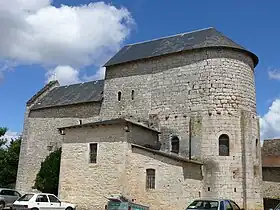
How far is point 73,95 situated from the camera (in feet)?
98.8

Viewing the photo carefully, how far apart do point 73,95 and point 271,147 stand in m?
18.1

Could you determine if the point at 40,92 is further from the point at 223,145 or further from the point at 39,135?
the point at 223,145

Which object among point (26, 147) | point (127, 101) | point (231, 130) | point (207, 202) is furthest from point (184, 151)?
point (26, 147)

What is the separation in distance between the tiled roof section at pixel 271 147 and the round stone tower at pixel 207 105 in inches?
349

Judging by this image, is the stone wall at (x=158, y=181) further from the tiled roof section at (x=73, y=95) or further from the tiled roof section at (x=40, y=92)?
the tiled roof section at (x=40, y=92)

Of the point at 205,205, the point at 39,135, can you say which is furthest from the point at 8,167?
the point at 205,205

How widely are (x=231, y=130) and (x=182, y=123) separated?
298 cm

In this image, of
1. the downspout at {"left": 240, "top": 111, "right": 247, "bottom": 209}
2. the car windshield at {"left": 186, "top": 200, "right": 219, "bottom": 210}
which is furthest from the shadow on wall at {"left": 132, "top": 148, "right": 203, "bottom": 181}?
the car windshield at {"left": 186, "top": 200, "right": 219, "bottom": 210}

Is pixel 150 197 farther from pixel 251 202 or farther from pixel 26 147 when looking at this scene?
pixel 26 147

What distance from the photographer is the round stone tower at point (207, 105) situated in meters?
19.7

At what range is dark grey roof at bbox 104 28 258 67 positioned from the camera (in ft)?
71.7

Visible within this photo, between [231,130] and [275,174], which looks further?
[275,174]

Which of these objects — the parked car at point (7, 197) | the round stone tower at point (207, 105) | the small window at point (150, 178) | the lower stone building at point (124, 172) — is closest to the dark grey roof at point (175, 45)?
the round stone tower at point (207, 105)

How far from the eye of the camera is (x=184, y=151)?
20.8 meters
